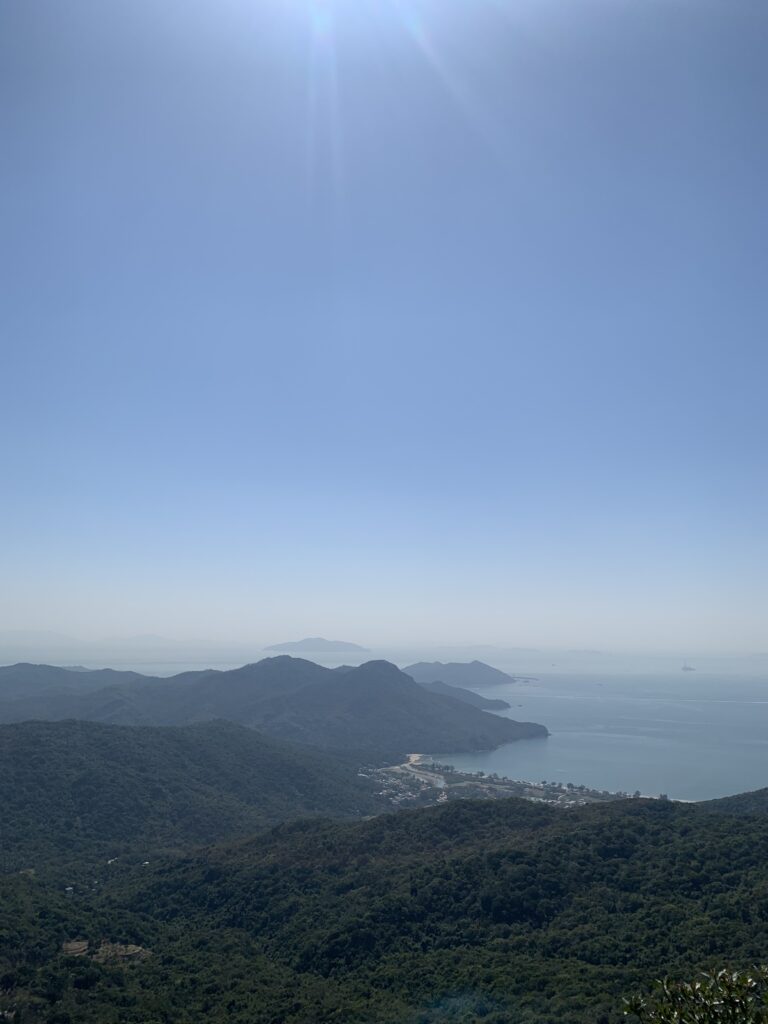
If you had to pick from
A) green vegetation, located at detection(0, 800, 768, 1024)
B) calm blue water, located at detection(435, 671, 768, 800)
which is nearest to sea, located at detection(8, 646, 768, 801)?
calm blue water, located at detection(435, 671, 768, 800)

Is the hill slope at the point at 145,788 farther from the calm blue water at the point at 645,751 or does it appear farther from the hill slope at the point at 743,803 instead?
the calm blue water at the point at 645,751

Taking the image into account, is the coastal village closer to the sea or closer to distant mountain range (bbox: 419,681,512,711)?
the sea

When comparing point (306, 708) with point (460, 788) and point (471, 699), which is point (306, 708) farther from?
point (471, 699)

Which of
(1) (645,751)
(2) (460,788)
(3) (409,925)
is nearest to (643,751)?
(1) (645,751)

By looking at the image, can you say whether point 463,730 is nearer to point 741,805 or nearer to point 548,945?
point 741,805

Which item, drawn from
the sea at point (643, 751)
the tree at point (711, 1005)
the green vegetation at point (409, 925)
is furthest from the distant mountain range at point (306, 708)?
the tree at point (711, 1005)

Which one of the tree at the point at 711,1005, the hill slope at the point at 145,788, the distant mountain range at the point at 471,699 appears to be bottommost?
the distant mountain range at the point at 471,699
